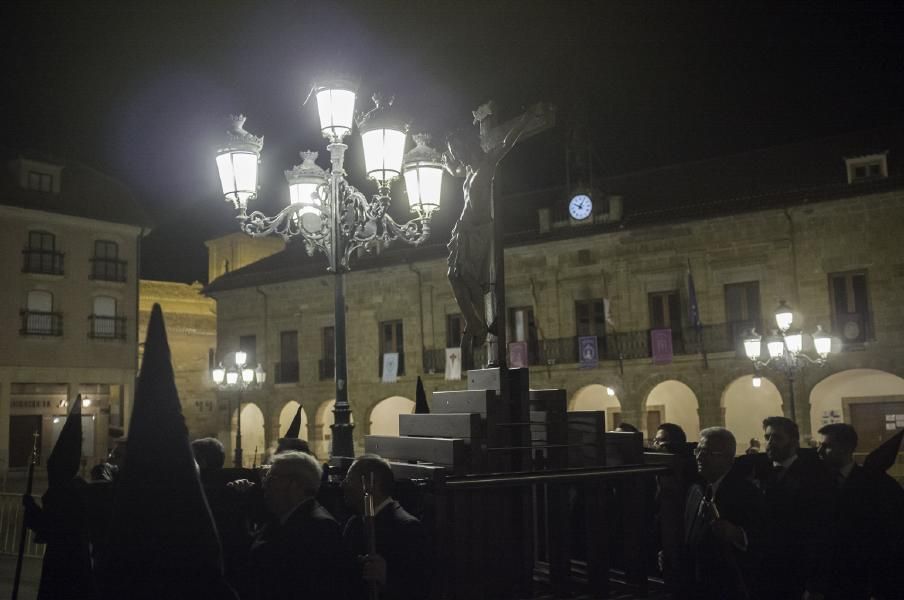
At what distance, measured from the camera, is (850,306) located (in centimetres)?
2109

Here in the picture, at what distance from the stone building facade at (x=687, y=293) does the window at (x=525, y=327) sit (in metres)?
0.04

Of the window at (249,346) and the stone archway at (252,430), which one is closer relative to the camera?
the window at (249,346)

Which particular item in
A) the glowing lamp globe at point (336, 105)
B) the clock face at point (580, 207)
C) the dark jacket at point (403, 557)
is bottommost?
the dark jacket at point (403, 557)

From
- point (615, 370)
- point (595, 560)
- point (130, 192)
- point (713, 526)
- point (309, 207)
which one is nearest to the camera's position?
point (595, 560)

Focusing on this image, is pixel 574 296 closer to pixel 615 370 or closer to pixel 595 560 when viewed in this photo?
pixel 615 370

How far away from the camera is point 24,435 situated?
1115 inches

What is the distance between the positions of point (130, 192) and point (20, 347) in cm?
802

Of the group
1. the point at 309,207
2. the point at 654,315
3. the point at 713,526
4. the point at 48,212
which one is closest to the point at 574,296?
the point at 654,315

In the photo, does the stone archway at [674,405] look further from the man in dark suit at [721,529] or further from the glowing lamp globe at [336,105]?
the man in dark suit at [721,529]

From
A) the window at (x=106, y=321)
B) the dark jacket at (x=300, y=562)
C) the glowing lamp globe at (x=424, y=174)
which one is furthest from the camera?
the window at (x=106, y=321)

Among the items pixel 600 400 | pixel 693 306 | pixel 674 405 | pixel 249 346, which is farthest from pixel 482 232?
pixel 249 346

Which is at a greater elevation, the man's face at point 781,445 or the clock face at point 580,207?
the clock face at point 580,207

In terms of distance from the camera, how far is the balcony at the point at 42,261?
29.4 metres

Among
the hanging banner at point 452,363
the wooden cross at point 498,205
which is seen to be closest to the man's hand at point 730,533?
the wooden cross at point 498,205
